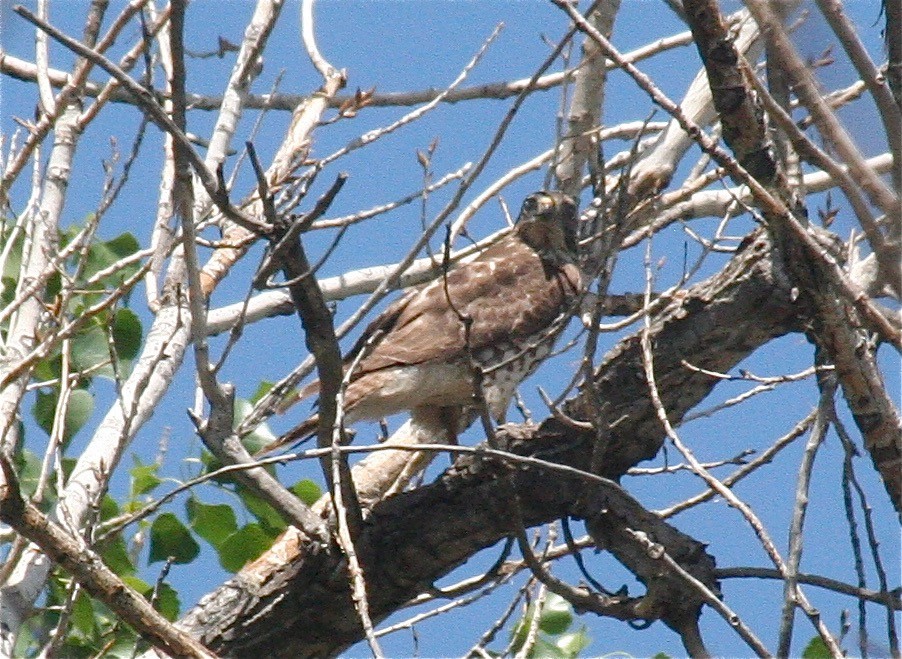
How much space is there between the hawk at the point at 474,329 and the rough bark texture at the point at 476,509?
683 mm

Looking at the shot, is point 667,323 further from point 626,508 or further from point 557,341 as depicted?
point 557,341

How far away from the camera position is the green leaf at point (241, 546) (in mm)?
4359

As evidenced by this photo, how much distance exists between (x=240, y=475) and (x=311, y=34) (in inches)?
100

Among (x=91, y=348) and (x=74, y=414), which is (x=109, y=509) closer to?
(x=74, y=414)

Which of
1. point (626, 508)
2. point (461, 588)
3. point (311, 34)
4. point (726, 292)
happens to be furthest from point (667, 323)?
point (311, 34)

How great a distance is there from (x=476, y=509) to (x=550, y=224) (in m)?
2.11

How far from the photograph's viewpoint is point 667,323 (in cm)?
356

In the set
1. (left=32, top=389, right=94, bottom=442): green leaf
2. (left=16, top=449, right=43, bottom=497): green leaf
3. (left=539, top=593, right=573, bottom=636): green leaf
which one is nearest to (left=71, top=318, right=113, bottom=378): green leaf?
(left=32, top=389, right=94, bottom=442): green leaf

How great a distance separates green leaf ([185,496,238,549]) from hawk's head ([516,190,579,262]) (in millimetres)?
1968

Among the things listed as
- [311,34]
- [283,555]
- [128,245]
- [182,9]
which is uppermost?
[311,34]

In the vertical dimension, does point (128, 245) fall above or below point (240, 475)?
above

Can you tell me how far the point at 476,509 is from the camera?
12.3 feet

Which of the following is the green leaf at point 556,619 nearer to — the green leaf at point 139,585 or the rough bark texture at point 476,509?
the rough bark texture at point 476,509

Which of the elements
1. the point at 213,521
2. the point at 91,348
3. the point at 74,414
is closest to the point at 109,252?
the point at 91,348
